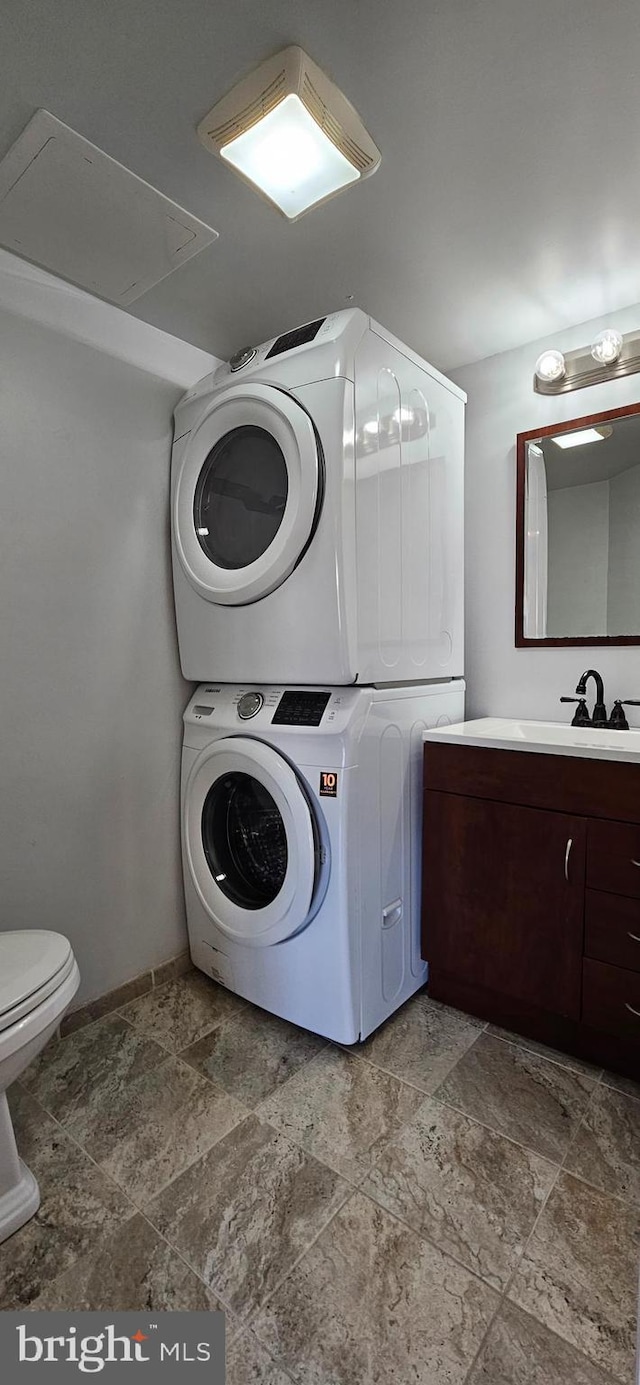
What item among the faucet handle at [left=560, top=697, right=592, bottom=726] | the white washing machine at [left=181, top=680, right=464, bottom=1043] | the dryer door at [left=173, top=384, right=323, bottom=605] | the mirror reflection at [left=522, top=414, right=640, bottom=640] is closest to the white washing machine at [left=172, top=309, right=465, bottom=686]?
the dryer door at [left=173, top=384, right=323, bottom=605]

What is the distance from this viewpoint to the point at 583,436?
2.01 meters

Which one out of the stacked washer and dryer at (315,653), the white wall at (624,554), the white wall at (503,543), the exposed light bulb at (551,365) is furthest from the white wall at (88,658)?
the white wall at (624,554)

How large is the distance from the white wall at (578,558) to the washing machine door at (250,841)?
1208 millimetres

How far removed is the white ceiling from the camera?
1.03 m

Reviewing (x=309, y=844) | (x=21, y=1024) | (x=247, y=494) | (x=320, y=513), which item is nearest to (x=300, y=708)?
(x=309, y=844)

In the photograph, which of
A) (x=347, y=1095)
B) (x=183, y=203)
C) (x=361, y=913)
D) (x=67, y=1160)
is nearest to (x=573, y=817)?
(x=361, y=913)

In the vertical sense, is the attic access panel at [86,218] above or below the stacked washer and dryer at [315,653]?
above

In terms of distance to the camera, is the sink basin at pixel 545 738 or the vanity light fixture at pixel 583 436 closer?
the sink basin at pixel 545 738

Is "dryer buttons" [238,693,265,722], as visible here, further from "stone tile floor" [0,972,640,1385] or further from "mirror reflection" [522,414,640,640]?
"mirror reflection" [522,414,640,640]

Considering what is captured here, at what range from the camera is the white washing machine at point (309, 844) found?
1.51 metres

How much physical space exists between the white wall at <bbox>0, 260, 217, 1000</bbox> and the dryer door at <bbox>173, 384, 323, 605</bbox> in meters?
0.20

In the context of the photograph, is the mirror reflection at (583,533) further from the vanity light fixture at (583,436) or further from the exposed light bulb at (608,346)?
the exposed light bulb at (608,346)

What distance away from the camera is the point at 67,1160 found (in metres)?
1.30

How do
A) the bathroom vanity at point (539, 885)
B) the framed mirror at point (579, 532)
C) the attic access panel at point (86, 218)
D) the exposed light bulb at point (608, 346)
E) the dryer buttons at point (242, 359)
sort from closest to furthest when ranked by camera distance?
the attic access panel at point (86, 218), the bathroom vanity at point (539, 885), the dryer buttons at point (242, 359), the exposed light bulb at point (608, 346), the framed mirror at point (579, 532)
